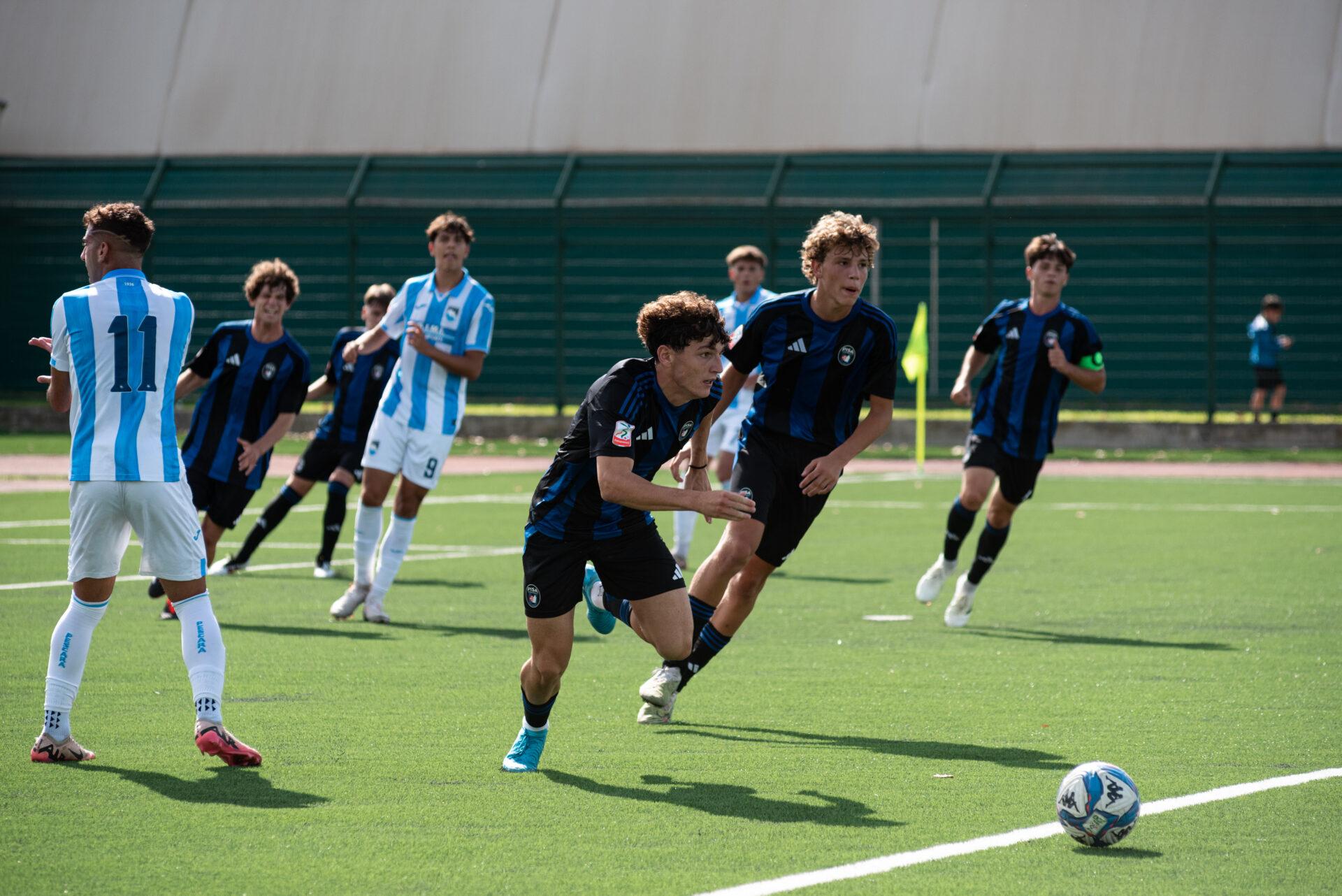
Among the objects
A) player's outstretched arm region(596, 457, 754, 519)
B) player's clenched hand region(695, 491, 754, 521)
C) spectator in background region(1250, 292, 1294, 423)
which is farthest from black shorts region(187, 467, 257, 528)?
spectator in background region(1250, 292, 1294, 423)

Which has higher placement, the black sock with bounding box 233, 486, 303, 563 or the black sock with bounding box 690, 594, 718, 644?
the black sock with bounding box 690, 594, 718, 644

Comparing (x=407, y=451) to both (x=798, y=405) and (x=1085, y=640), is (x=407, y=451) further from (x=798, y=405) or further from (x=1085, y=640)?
(x=1085, y=640)

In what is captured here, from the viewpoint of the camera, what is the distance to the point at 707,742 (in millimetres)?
7320

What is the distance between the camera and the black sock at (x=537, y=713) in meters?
6.75

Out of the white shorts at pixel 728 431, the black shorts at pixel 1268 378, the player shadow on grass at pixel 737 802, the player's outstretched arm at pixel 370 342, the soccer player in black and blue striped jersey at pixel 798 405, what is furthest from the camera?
the black shorts at pixel 1268 378

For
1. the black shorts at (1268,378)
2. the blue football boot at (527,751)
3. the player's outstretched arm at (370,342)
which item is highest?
the black shorts at (1268,378)

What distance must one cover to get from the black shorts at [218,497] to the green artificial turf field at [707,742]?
0.62 metres

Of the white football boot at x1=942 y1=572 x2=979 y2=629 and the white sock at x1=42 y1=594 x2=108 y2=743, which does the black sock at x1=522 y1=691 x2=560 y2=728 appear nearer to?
the white sock at x1=42 y1=594 x2=108 y2=743

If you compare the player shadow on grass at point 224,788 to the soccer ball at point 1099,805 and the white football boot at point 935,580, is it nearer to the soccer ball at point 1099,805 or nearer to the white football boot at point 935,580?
the soccer ball at point 1099,805

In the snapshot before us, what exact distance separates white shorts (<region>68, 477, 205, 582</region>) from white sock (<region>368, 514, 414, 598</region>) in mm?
4064

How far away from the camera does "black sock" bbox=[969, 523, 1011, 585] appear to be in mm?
11148

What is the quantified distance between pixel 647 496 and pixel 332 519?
24.2 feet

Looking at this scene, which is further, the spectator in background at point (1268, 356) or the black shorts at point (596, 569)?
the spectator in background at point (1268, 356)

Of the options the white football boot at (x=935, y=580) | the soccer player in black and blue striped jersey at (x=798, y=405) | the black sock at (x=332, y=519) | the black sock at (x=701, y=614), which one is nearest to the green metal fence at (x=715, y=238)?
the black sock at (x=332, y=519)
